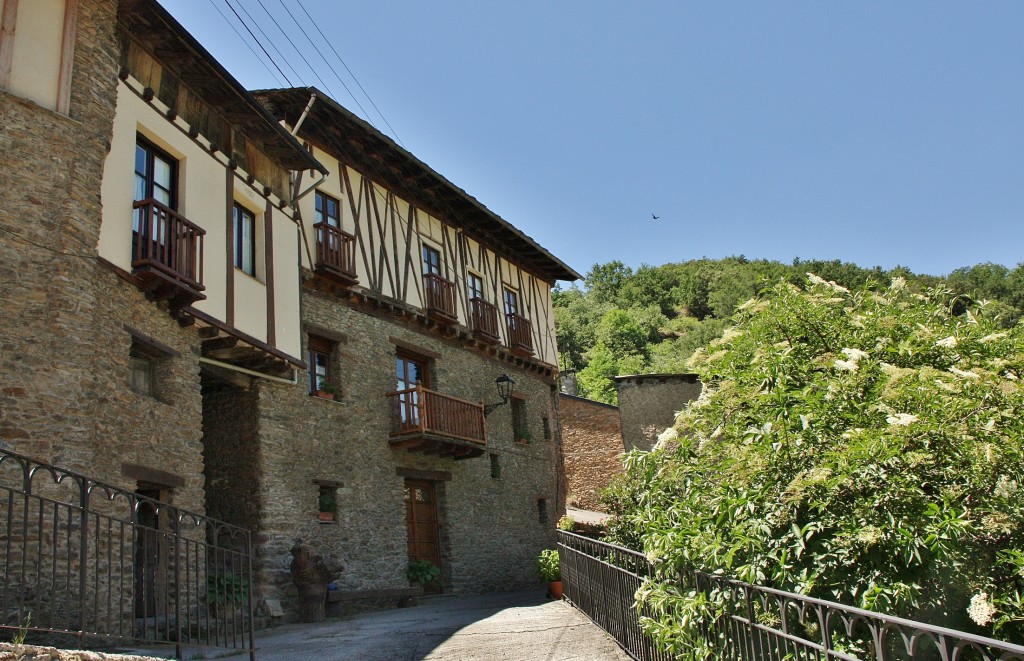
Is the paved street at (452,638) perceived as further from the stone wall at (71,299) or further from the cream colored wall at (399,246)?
the cream colored wall at (399,246)

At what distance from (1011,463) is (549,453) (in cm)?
1795

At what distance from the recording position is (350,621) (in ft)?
41.5

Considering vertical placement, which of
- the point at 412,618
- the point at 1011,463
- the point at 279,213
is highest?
the point at 279,213

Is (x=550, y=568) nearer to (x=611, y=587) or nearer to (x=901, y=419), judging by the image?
(x=611, y=587)

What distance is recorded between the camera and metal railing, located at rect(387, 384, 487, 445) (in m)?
16.5

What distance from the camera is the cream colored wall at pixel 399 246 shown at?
16.6 meters

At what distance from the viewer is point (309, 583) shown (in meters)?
12.9

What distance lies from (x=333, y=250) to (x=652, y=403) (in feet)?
41.0

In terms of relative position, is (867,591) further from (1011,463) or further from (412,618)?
(412,618)

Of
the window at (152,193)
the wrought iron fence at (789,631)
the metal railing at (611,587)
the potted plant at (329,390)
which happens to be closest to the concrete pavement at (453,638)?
the metal railing at (611,587)

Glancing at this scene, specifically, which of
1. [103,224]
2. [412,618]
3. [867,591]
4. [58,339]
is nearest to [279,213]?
[103,224]

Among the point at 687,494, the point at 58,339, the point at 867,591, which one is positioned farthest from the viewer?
the point at 58,339

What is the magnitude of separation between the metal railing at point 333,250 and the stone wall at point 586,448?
11685 millimetres

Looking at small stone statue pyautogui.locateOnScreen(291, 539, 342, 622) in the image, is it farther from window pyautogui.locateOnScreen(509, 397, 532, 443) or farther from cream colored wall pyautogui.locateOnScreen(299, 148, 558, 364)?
window pyautogui.locateOnScreen(509, 397, 532, 443)
